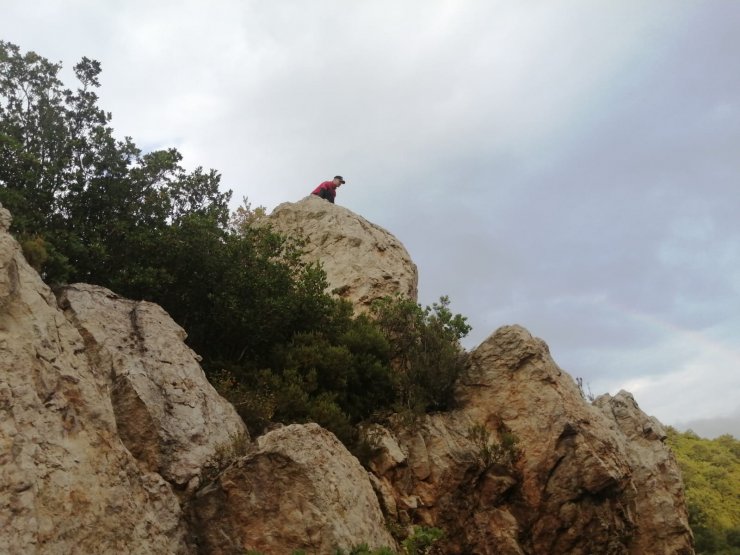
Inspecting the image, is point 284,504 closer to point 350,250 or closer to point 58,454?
point 58,454

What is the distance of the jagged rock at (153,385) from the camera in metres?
11.8

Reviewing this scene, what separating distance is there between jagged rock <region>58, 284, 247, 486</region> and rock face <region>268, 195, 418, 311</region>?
7797 millimetres

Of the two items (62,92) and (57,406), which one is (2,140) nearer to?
(62,92)

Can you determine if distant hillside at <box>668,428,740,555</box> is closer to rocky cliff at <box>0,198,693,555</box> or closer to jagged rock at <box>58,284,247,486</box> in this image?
rocky cliff at <box>0,198,693,555</box>

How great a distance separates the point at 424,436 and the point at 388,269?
8751mm

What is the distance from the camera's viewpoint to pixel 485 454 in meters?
15.9

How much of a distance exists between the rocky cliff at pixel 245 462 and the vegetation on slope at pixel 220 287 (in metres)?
1.29

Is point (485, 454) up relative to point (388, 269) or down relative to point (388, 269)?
down

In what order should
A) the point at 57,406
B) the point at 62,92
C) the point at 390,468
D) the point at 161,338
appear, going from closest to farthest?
1. the point at 57,406
2. the point at 161,338
3. the point at 390,468
4. the point at 62,92

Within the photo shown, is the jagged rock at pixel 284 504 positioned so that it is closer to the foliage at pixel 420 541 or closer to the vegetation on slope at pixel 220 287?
the foliage at pixel 420 541

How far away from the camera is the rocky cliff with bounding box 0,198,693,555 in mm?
9430

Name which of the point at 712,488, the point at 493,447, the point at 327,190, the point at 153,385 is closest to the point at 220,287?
the point at 153,385

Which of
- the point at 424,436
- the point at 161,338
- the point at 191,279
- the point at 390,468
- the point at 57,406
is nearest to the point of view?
the point at 57,406

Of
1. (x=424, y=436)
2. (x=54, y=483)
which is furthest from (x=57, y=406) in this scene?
(x=424, y=436)
